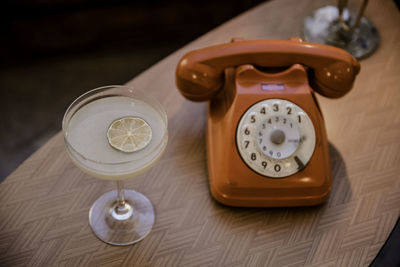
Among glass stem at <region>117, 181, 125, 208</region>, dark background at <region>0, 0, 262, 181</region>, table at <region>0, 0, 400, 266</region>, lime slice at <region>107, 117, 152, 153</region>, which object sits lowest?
dark background at <region>0, 0, 262, 181</region>

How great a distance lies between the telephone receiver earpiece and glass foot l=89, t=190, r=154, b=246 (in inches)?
→ 11.0

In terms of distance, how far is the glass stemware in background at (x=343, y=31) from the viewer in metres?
1.36

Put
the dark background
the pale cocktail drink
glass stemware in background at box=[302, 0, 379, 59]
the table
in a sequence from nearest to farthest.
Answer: the pale cocktail drink → the table → glass stemware in background at box=[302, 0, 379, 59] → the dark background

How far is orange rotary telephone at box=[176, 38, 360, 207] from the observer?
101cm

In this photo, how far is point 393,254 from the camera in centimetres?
125

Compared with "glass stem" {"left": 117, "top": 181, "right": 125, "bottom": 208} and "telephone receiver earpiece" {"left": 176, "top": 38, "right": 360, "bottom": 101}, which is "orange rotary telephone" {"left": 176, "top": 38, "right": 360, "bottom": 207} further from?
"glass stem" {"left": 117, "top": 181, "right": 125, "bottom": 208}

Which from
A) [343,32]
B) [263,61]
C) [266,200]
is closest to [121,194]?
[266,200]

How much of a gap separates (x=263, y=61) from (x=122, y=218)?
0.46 metres

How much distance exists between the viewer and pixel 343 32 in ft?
4.54

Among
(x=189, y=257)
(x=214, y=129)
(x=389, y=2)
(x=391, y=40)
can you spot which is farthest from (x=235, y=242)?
(x=389, y=2)

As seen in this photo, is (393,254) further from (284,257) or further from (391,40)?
(391,40)

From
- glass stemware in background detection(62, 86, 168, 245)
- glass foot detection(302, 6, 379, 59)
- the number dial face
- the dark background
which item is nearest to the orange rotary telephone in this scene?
the number dial face

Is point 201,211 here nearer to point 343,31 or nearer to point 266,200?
point 266,200

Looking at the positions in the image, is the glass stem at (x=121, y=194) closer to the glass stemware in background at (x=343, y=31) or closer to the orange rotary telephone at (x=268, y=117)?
the orange rotary telephone at (x=268, y=117)
